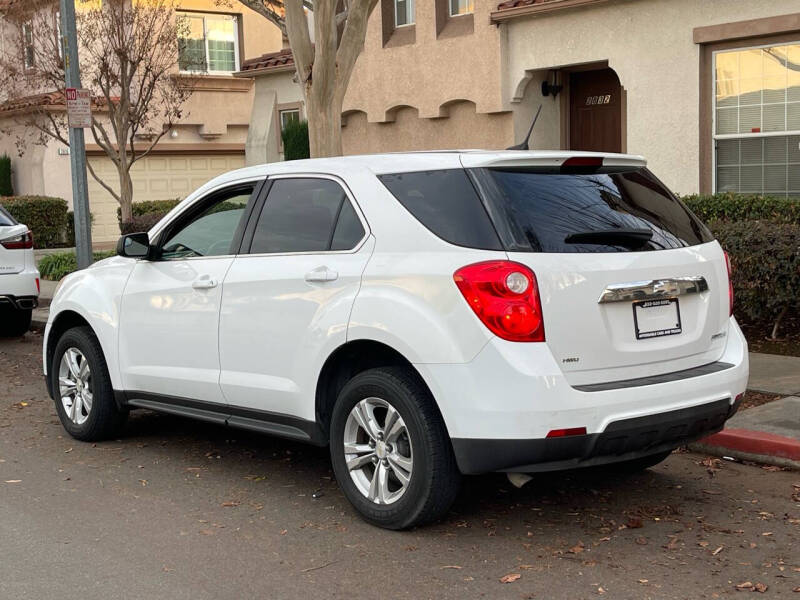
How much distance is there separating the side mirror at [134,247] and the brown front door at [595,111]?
1007 cm

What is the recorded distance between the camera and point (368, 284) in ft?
Answer: 17.5

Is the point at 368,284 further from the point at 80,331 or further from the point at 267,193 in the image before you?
the point at 80,331

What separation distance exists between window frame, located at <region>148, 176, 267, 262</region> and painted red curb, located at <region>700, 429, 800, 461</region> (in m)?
3.02

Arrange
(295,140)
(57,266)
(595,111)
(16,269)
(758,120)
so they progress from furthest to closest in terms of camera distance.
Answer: (295,140)
(57,266)
(595,111)
(758,120)
(16,269)

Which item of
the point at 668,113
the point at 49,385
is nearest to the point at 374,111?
the point at 668,113

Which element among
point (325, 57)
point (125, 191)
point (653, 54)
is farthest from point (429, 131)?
point (325, 57)

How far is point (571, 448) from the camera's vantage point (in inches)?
191

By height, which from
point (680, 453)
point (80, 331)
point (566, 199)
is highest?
point (566, 199)

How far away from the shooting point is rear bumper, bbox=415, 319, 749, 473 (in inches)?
189

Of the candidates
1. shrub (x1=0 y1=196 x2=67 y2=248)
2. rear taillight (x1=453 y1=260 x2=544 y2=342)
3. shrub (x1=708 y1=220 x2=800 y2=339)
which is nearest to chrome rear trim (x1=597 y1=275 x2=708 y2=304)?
rear taillight (x1=453 y1=260 x2=544 y2=342)

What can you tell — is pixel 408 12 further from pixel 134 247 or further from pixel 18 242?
pixel 134 247

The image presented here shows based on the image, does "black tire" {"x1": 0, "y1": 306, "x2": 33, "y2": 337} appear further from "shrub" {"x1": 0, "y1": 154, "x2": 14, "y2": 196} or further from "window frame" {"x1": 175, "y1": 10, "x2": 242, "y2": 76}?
"window frame" {"x1": 175, "y1": 10, "x2": 242, "y2": 76}

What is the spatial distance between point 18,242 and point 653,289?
8910 millimetres

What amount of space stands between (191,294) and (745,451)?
3.46 meters
